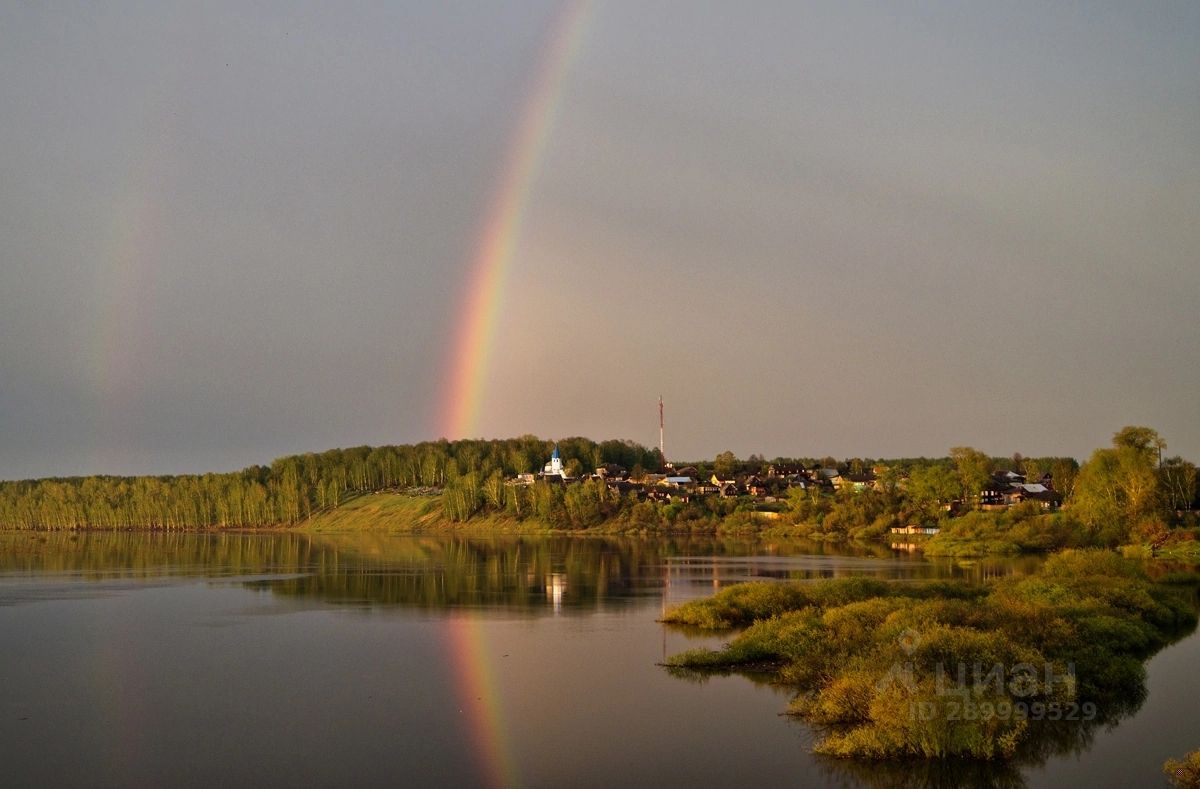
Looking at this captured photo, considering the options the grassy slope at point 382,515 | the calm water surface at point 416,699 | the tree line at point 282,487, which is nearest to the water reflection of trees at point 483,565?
the calm water surface at point 416,699

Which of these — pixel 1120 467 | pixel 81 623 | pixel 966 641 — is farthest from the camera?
pixel 1120 467

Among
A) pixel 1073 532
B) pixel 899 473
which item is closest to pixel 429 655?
pixel 1073 532

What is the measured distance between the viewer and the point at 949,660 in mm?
23297

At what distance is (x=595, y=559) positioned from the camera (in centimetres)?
8138

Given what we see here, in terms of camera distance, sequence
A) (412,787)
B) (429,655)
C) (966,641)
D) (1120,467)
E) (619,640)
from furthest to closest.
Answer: (1120,467), (619,640), (429,655), (966,641), (412,787)

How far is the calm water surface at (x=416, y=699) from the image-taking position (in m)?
20.9

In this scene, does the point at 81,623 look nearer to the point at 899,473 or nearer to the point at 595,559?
the point at 595,559

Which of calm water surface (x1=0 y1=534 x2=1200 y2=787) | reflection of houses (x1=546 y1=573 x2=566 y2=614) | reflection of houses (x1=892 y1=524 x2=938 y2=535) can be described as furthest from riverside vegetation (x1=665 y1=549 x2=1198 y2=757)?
reflection of houses (x1=892 y1=524 x2=938 y2=535)

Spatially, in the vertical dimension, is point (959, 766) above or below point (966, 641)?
below

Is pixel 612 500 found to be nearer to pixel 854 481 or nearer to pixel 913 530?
pixel 854 481

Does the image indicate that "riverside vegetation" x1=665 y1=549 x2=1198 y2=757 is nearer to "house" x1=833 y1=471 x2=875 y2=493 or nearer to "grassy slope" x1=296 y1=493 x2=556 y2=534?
"house" x1=833 y1=471 x2=875 y2=493

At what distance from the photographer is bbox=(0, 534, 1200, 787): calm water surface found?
20906mm

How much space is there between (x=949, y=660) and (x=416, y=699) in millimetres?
13642

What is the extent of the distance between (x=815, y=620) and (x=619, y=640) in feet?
27.2
